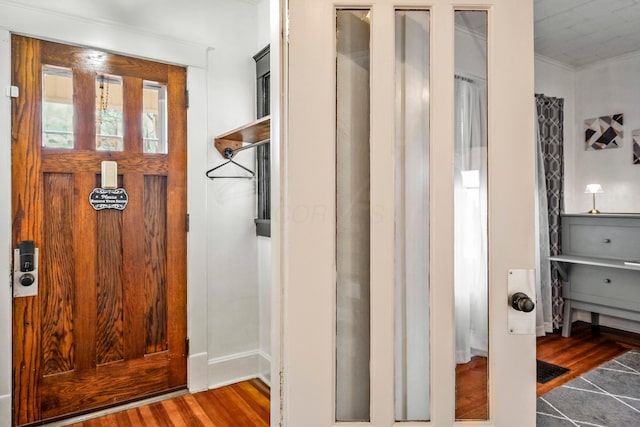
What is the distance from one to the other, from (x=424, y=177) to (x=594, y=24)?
10.7 ft

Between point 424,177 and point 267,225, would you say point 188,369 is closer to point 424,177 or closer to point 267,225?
point 267,225

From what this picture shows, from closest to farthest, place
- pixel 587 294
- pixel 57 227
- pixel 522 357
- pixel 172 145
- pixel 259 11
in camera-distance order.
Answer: pixel 522 357 → pixel 57 227 → pixel 172 145 → pixel 259 11 → pixel 587 294

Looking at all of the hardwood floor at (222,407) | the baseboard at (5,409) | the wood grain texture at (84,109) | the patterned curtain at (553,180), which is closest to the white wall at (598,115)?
the patterned curtain at (553,180)

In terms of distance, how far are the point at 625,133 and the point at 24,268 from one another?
5.14 m

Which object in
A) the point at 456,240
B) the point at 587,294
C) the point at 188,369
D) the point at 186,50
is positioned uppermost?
the point at 186,50

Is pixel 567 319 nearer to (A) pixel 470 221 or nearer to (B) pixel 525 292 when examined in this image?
(B) pixel 525 292

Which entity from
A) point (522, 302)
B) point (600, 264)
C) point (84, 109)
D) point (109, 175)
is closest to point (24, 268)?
point (109, 175)

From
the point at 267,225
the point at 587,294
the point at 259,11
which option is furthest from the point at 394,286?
the point at 587,294

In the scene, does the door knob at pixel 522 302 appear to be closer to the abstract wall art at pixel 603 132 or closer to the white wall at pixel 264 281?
the white wall at pixel 264 281

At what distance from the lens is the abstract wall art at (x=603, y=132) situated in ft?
12.5

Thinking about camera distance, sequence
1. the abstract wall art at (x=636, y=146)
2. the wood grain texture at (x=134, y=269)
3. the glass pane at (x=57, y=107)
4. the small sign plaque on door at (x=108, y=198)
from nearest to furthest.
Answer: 1. the glass pane at (x=57, y=107)
2. the small sign plaque on door at (x=108, y=198)
3. the wood grain texture at (x=134, y=269)
4. the abstract wall art at (x=636, y=146)

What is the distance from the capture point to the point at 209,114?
2.67m

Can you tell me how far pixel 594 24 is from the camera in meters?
3.15

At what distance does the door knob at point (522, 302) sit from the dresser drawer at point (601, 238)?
307cm
